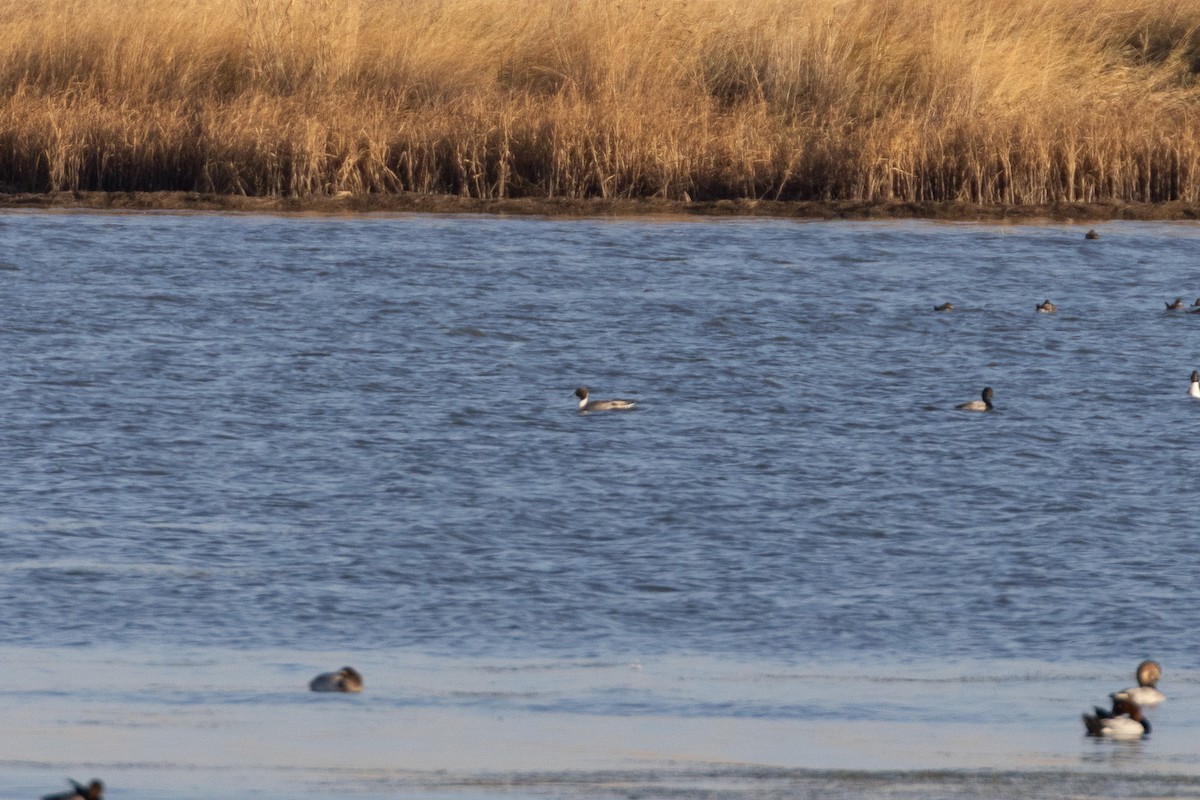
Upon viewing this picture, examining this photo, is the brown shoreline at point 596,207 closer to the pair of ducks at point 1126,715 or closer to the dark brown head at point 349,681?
the pair of ducks at point 1126,715

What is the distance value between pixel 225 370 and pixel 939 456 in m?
5.47

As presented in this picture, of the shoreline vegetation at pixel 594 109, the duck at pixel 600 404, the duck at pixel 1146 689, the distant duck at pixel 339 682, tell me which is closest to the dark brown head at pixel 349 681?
the distant duck at pixel 339 682

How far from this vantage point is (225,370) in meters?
15.1

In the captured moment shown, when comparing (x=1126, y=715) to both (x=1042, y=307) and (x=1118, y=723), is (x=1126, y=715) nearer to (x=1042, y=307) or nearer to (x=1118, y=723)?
(x=1118, y=723)

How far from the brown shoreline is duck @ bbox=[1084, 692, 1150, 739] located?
15.7 m

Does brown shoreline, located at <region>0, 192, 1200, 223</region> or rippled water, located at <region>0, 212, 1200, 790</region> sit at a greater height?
brown shoreline, located at <region>0, 192, 1200, 223</region>

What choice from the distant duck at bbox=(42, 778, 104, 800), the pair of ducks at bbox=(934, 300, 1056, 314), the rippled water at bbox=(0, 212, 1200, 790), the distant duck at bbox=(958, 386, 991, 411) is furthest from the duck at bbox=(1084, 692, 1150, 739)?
the pair of ducks at bbox=(934, 300, 1056, 314)

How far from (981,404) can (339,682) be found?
7.72 meters

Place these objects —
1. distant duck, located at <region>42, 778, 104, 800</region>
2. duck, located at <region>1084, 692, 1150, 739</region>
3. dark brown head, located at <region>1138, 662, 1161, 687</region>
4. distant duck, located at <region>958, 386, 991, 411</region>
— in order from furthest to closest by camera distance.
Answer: distant duck, located at <region>958, 386, 991, 411</region>, dark brown head, located at <region>1138, 662, 1161, 687</region>, duck, located at <region>1084, 692, 1150, 739</region>, distant duck, located at <region>42, 778, 104, 800</region>

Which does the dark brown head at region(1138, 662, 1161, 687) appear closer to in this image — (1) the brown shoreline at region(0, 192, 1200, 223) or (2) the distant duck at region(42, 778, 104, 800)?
(2) the distant duck at region(42, 778, 104, 800)

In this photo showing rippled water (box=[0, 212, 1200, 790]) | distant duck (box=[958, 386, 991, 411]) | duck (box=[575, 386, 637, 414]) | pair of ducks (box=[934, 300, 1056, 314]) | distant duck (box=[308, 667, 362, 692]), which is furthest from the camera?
pair of ducks (box=[934, 300, 1056, 314])

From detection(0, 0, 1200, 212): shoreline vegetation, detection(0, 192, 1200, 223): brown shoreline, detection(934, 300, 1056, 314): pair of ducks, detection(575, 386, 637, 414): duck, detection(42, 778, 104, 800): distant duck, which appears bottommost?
detection(42, 778, 104, 800): distant duck

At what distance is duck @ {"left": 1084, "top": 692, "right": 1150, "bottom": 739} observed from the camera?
23.1ft

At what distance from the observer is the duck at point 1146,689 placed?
745 cm
